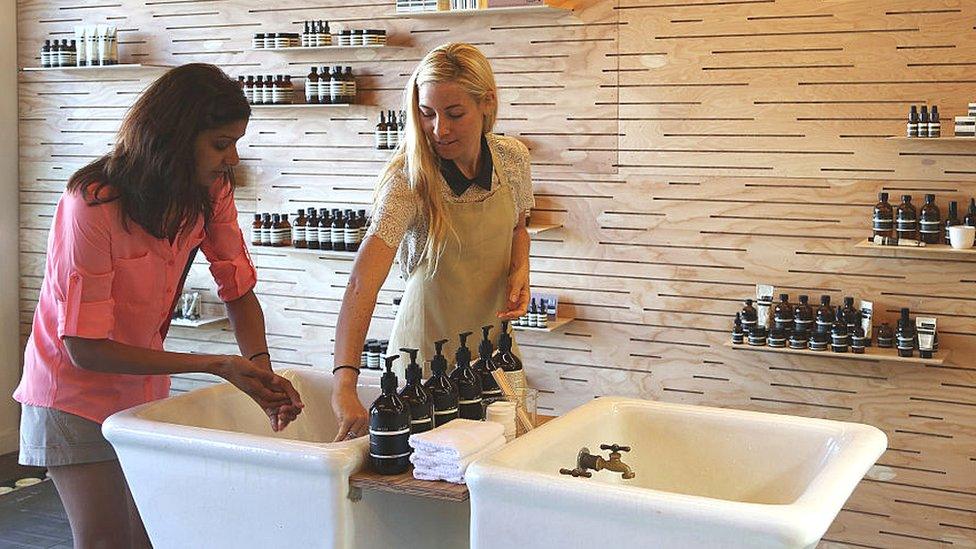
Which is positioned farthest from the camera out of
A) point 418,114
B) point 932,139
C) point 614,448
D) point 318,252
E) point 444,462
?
point 318,252

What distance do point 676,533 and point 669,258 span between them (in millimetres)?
3066

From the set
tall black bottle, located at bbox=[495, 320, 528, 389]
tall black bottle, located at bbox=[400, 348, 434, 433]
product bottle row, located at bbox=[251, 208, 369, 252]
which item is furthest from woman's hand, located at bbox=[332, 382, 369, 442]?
product bottle row, located at bbox=[251, 208, 369, 252]

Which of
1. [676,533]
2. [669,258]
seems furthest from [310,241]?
[676,533]

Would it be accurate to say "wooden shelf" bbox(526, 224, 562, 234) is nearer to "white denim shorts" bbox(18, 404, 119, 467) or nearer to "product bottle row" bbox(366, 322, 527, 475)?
"product bottle row" bbox(366, 322, 527, 475)

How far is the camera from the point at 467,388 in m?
2.64

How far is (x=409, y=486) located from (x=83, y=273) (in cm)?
96

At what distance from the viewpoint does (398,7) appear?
17.2 feet

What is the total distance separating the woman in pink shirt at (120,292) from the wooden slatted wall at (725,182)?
2.56 meters

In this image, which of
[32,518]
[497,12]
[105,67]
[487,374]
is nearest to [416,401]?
[487,374]

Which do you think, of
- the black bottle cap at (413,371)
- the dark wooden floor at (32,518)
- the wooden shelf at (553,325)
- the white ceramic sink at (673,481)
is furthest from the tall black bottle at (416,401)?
the dark wooden floor at (32,518)

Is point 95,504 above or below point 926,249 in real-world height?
below

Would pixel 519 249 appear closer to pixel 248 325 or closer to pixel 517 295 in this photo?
pixel 517 295

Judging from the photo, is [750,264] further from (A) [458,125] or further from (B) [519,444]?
(B) [519,444]

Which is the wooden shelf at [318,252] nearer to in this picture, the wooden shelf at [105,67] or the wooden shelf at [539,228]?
the wooden shelf at [539,228]
